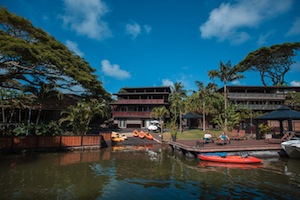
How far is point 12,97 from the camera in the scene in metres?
20.6

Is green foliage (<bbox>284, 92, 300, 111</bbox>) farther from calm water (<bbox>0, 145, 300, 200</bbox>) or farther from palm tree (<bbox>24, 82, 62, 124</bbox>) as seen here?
palm tree (<bbox>24, 82, 62, 124</bbox>)

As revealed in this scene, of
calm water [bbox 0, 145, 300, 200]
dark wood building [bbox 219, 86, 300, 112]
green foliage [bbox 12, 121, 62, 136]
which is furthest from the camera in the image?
dark wood building [bbox 219, 86, 300, 112]

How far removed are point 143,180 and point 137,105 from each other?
36603 mm

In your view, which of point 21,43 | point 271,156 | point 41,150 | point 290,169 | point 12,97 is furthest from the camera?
point 12,97

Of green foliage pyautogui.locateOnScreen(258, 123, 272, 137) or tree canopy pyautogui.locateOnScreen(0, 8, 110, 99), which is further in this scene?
green foliage pyautogui.locateOnScreen(258, 123, 272, 137)

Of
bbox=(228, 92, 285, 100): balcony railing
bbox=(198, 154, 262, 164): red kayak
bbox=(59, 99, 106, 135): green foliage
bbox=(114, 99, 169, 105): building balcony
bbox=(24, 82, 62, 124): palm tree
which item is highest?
bbox=(228, 92, 285, 100): balcony railing

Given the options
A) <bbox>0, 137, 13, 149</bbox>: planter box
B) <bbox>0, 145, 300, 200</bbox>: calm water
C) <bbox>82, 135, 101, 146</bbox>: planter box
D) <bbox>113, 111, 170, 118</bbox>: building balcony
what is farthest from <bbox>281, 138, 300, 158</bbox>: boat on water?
<bbox>113, 111, 170, 118</bbox>: building balcony

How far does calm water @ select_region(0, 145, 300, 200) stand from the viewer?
26.2ft

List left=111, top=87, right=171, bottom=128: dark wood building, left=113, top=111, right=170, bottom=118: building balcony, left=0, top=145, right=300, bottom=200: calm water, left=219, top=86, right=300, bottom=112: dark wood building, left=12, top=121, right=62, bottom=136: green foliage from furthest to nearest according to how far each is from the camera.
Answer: left=111, top=87, right=171, bottom=128: dark wood building → left=113, top=111, right=170, bottom=118: building balcony → left=219, top=86, right=300, bottom=112: dark wood building → left=12, top=121, right=62, bottom=136: green foliage → left=0, top=145, right=300, bottom=200: calm water

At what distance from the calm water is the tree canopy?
909 cm

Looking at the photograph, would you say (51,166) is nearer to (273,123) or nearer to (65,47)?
(65,47)

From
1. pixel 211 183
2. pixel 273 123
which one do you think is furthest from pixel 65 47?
pixel 273 123

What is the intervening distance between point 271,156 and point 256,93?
31639 millimetres

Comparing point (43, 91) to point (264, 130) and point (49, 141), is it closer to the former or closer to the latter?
point (49, 141)
